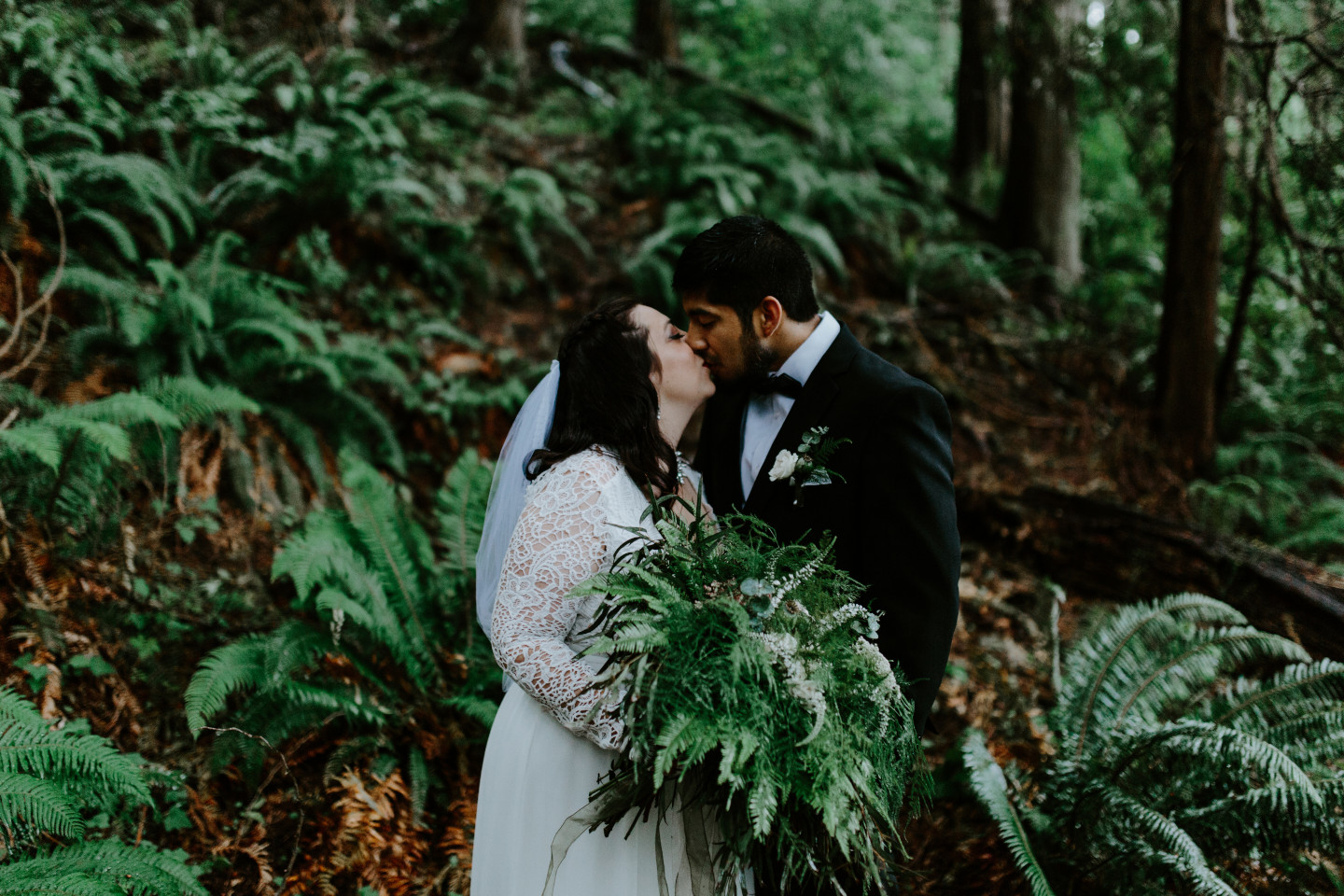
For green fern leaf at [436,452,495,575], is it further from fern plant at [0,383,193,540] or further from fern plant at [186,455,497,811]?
fern plant at [0,383,193,540]

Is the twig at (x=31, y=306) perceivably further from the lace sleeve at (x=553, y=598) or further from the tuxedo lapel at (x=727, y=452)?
the tuxedo lapel at (x=727, y=452)

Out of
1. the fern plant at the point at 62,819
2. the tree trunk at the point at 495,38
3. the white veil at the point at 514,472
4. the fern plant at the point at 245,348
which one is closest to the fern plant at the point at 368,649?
the fern plant at the point at 62,819

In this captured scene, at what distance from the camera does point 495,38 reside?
9.19 meters

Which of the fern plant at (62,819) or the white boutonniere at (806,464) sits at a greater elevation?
the white boutonniere at (806,464)

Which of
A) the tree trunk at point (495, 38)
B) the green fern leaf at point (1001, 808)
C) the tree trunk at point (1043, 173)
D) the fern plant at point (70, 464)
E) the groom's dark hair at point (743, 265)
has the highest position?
the tree trunk at point (495, 38)

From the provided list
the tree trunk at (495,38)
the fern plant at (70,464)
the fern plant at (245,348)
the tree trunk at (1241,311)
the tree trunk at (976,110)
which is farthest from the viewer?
the tree trunk at (495,38)

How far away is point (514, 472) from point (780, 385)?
95 centimetres

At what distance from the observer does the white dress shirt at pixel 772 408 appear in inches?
105

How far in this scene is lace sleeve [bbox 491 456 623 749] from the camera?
6.81ft

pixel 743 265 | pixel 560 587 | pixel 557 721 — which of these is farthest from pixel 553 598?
pixel 743 265

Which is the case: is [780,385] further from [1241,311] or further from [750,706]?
[1241,311]

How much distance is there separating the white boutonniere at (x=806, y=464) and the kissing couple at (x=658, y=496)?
0.01m

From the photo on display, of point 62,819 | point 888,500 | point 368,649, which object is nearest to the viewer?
point 888,500

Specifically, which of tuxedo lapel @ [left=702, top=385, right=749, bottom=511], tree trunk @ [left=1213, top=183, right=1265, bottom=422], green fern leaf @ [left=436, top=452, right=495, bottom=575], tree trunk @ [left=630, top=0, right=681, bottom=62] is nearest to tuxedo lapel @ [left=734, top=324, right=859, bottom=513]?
tuxedo lapel @ [left=702, top=385, right=749, bottom=511]
